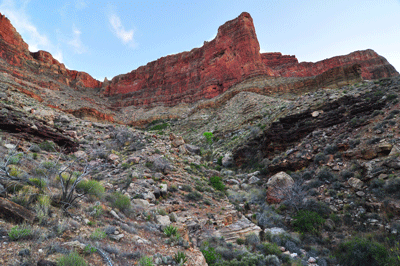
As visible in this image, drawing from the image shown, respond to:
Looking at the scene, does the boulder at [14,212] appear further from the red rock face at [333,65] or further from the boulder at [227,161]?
the red rock face at [333,65]

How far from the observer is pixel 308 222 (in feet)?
25.6

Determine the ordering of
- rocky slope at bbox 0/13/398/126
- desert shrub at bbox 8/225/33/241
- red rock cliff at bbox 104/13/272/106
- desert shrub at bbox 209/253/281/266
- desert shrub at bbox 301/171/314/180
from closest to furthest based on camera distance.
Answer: desert shrub at bbox 8/225/33/241
desert shrub at bbox 209/253/281/266
desert shrub at bbox 301/171/314/180
rocky slope at bbox 0/13/398/126
red rock cliff at bbox 104/13/272/106

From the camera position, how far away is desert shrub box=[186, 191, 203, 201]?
357 inches

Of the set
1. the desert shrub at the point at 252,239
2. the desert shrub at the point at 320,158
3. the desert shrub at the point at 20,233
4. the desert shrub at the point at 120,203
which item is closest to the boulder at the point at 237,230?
the desert shrub at the point at 252,239

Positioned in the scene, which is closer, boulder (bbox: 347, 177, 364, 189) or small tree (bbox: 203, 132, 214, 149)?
boulder (bbox: 347, 177, 364, 189)

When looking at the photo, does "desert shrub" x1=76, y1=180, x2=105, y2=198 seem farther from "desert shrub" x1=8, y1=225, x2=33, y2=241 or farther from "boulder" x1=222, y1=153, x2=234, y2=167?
"boulder" x1=222, y1=153, x2=234, y2=167

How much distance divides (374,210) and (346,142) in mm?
4557

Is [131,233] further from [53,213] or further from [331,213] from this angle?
[331,213]

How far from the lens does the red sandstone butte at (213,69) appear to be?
46.6m

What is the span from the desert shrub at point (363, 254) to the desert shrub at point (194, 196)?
5571mm

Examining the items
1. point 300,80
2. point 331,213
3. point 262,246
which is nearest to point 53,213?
point 262,246

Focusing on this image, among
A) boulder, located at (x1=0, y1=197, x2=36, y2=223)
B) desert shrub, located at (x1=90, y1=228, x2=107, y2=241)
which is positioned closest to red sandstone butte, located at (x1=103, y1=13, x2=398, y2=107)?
desert shrub, located at (x1=90, y1=228, x2=107, y2=241)

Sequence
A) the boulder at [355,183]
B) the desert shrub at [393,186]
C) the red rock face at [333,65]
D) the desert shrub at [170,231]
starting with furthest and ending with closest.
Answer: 1. the red rock face at [333,65]
2. the boulder at [355,183]
3. the desert shrub at [393,186]
4. the desert shrub at [170,231]

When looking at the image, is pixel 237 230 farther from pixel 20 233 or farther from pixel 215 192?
pixel 20 233
